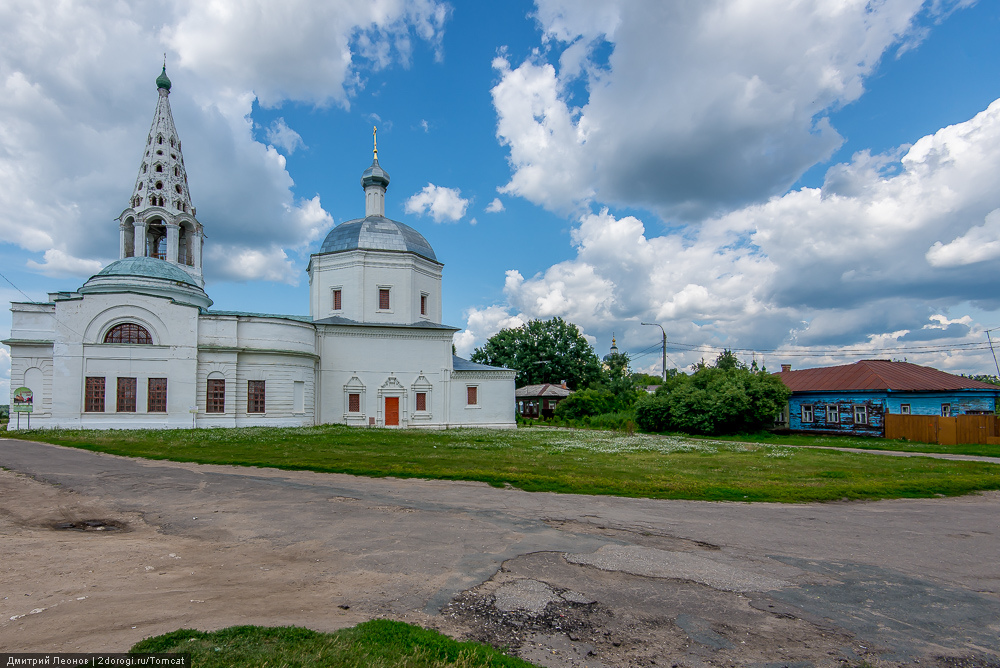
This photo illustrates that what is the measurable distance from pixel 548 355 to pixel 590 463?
45.9 m

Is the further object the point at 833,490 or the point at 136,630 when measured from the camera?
the point at 833,490

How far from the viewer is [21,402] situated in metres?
26.1

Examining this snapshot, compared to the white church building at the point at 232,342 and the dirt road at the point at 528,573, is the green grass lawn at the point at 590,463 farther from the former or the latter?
the white church building at the point at 232,342

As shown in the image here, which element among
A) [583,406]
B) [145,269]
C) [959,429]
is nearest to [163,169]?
[145,269]

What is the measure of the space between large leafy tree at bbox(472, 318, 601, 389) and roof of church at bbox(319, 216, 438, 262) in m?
25.6

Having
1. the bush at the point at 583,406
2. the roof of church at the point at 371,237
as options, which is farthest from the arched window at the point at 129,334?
the bush at the point at 583,406

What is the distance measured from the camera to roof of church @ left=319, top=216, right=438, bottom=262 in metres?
37.9

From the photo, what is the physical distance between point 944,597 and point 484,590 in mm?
5239

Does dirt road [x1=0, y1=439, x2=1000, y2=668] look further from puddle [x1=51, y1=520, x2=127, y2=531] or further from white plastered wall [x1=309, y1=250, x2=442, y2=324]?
white plastered wall [x1=309, y1=250, x2=442, y2=324]

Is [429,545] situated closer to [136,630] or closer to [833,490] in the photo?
[136,630]

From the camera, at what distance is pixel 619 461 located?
17969 mm

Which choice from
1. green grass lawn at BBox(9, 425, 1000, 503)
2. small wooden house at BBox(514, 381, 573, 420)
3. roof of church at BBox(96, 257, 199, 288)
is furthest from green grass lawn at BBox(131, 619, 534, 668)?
small wooden house at BBox(514, 381, 573, 420)

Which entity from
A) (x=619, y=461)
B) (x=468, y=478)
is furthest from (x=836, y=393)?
(x=468, y=478)

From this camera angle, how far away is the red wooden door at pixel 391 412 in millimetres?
35750
